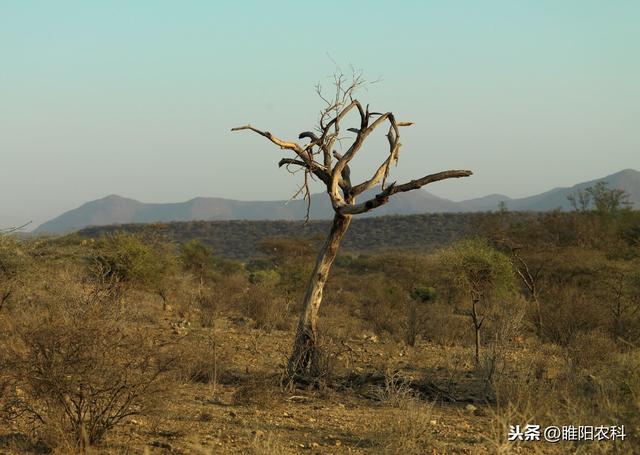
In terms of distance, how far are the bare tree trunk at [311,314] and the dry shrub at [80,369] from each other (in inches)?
124

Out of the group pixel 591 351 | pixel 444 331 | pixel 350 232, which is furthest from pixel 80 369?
pixel 350 232

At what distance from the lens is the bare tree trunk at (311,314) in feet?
33.5

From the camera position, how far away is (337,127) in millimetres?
10766

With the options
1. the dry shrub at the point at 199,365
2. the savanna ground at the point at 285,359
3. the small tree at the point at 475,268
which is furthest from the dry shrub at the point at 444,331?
the dry shrub at the point at 199,365

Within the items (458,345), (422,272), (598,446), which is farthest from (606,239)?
(598,446)

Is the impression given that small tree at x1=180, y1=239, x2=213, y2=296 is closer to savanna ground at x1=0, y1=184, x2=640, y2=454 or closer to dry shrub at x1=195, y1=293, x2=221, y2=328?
savanna ground at x1=0, y1=184, x2=640, y2=454

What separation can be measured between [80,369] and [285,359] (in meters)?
5.86

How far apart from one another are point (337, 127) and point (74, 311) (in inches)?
199

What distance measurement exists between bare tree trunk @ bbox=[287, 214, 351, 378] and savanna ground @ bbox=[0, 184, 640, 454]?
21cm

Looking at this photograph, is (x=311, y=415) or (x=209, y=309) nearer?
(x=311, y=415)

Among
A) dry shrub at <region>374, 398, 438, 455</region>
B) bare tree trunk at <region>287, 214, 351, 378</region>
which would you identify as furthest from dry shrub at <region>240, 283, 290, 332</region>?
dry shrub at <region>374, 398, 438, 455</region>

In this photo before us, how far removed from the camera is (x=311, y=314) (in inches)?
409

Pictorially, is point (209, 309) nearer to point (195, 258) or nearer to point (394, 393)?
point (394, 393)

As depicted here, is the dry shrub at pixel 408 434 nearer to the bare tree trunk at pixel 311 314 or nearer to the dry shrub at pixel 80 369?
the dry shrub at pixel 80 369
